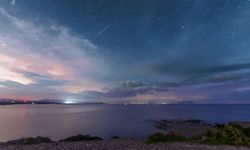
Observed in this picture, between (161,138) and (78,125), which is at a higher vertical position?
(161,138)

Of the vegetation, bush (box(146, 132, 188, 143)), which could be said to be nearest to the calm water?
bush (box(146, 132, 188, 143))

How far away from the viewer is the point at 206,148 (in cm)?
1991

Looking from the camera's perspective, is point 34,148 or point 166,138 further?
point 166,138

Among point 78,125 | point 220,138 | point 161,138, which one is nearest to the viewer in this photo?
point 161,138

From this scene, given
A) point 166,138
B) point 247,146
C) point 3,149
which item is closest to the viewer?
point 3,149

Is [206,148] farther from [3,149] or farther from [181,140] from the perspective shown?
[3,149]

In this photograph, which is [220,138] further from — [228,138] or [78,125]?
[78,125]

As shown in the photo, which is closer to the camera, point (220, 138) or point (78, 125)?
point (220, 138)

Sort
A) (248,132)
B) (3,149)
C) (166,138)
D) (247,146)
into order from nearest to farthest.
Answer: (3,149)
(247,146)
(166,138)
(248,132)

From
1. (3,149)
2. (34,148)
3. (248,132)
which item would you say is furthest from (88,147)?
(248,132)

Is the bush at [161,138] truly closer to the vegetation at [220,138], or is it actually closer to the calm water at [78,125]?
the vegetation at [220,138]

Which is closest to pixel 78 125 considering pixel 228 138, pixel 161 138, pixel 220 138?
pixel 161 138

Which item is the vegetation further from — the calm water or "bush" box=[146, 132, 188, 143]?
the calm water

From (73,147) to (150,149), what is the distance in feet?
19.8
